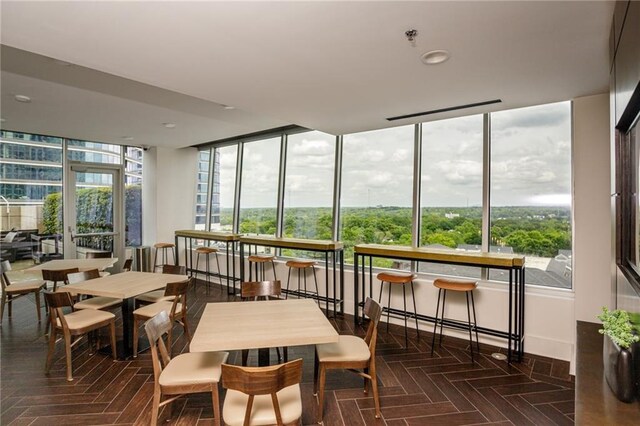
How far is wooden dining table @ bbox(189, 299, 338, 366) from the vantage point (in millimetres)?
2041

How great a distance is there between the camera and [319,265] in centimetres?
533

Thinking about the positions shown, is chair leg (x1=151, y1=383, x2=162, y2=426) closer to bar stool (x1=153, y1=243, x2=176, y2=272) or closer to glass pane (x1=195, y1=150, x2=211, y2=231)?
bar stool (x1=153, y1=243, x2=176, y2=272)

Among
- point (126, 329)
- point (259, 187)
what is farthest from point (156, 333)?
point (259, 187)

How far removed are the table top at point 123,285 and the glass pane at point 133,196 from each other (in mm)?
3789

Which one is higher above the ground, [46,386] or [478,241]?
[478,241]

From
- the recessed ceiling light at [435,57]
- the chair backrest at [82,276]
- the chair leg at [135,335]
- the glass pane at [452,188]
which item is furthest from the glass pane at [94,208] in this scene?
the recessed ceiling light at [435,57]

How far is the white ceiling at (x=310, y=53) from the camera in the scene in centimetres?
186

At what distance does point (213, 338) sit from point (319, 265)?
3322 mm

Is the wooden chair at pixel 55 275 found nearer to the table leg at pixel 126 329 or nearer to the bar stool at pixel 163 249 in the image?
the table leg at pixel 126 329

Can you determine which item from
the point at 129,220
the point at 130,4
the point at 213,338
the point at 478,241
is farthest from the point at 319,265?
the point at 129,220

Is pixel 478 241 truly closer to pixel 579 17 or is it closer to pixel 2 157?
pixel 579 17

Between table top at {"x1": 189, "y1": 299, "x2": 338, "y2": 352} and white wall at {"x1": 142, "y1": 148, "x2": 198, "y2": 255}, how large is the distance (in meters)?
5.28

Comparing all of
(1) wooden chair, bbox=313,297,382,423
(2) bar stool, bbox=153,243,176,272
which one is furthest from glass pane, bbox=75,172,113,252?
(1) wooden chair, bbox=313,297,382,423

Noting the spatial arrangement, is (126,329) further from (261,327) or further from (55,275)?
(261,327)
